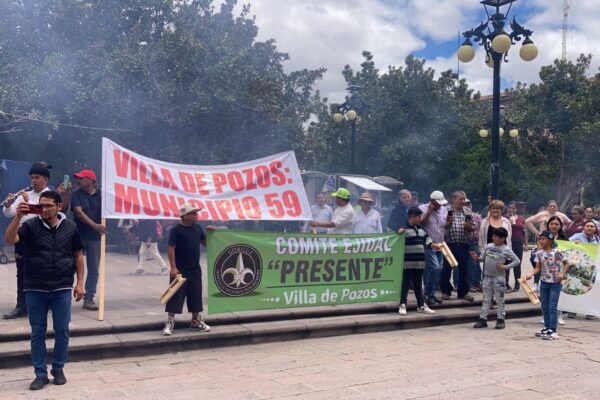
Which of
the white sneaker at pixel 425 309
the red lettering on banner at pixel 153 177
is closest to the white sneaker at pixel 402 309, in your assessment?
the white sneaker at pixel 425 309

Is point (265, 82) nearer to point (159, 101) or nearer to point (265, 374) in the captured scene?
point (159, 101)

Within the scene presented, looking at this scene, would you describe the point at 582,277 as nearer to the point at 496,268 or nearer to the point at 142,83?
the point at 496,268

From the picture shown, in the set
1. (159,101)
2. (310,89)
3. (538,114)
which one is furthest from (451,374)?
(538,114)

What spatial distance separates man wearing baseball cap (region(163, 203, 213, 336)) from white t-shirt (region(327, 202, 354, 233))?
2518mm

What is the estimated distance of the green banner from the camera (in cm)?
739

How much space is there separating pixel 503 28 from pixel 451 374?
764 centimetres

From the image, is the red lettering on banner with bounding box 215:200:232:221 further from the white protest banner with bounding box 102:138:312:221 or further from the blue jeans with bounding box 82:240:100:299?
the blue jeans with bounding box 82:240:100:299

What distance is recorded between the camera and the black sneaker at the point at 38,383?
5.06 meters

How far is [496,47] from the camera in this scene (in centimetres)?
1090

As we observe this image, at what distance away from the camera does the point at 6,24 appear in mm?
17156

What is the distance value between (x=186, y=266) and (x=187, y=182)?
1.36 metres

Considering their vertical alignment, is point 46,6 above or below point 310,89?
above

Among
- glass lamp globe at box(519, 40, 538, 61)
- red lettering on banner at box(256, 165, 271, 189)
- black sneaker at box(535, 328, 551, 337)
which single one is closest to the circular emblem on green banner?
red lettering on banner at box(256, 165, 271, 189)

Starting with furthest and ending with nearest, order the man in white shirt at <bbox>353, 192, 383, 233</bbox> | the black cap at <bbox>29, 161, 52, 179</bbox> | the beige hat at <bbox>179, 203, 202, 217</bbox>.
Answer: the man in white shirt at <bbox>353, 192, 383, 233</bbox> → the beige hat at <bbox>179, 203, 202, 217</bbox> → the black cap at <bbox>29, 161, 52, 179</bbox>
